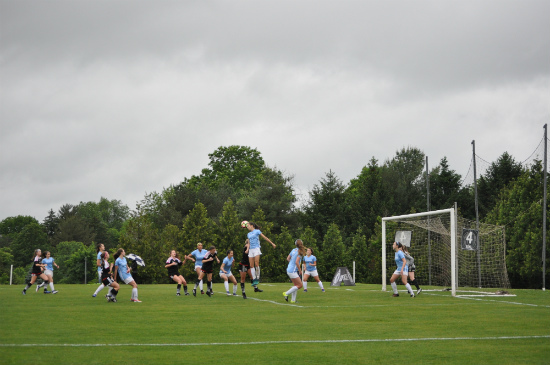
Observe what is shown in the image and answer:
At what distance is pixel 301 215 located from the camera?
70812mm

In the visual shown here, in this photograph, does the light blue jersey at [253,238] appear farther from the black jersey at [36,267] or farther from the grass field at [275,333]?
the black jersey at [36,267]

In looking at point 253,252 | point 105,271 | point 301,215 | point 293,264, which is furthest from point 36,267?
point 301,215

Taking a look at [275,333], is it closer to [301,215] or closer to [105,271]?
[105,271]

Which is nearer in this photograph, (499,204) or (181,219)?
(499,204)

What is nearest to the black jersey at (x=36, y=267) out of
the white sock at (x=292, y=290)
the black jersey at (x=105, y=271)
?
the black jersey at (x=105, y=271)

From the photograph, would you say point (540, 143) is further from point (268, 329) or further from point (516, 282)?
point (268, 329)

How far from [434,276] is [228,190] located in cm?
4445

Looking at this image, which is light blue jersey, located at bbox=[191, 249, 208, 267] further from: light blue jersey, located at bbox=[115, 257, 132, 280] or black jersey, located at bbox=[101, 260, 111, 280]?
black jersey, located at bbox=[101, 260, 111, 280]

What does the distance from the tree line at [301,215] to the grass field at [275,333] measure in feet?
103

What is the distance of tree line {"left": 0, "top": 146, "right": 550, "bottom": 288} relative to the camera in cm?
4938

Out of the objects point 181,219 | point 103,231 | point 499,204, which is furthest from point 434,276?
point 103,231

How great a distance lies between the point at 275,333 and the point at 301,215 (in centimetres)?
5852

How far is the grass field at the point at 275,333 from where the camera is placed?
370 inches

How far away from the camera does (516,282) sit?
47906 millimetres
